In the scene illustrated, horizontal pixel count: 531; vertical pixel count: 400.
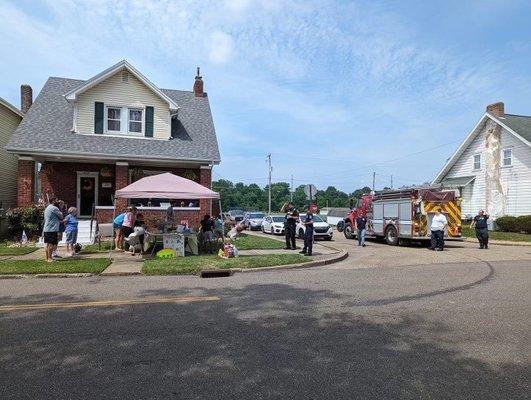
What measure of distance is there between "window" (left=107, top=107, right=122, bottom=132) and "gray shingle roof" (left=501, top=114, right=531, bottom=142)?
23.7 m

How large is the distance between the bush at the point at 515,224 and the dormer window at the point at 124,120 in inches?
871

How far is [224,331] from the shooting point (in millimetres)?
5531

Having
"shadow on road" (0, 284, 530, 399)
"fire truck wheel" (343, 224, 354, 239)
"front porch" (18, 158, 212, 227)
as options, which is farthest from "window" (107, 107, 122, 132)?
"shadow on road" (0, 284, 530, 399)

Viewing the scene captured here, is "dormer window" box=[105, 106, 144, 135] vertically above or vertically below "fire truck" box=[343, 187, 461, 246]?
above

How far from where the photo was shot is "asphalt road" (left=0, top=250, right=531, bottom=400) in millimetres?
3883

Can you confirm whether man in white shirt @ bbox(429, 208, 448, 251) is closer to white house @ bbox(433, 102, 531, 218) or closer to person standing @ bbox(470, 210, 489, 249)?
person standing @ bbox(470, 210, 489, 249)

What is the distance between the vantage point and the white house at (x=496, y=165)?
27.0 metres

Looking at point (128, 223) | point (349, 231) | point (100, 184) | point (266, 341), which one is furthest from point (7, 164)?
point (266, 341)

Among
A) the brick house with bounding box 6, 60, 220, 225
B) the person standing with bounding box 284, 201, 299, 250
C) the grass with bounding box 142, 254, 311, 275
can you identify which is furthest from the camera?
the brick house with bounding box 6, 60, 220, 225

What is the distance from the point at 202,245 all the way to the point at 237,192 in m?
92.4

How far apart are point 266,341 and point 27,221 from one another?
1469cm

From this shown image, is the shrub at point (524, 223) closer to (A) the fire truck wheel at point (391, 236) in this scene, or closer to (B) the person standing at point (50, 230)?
(A) the fire truck wheel at point (391, 236)

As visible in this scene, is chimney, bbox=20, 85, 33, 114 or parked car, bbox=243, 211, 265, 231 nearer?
chimney, bbox=20, 85, 33, 114

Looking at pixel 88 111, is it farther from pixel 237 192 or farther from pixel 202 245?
pixel 237 192
